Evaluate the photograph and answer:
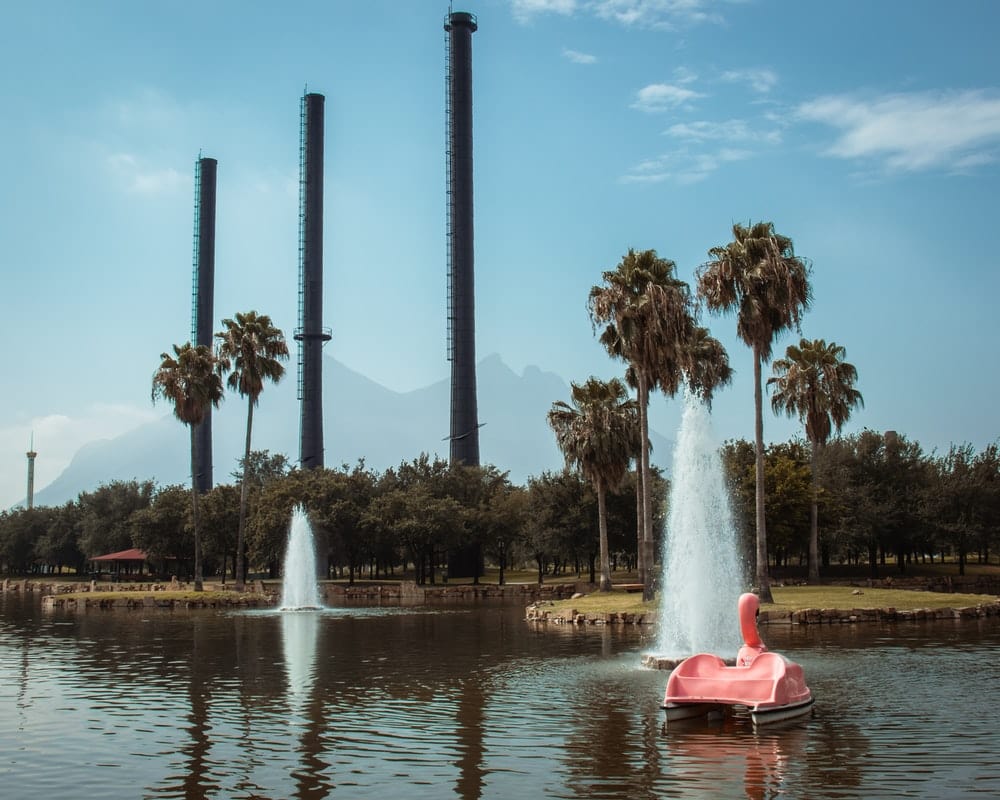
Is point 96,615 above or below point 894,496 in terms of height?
below

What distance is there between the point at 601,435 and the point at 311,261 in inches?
2639

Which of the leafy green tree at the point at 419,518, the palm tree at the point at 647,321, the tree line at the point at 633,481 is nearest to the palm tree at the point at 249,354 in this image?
the tree line at the point at 633,481

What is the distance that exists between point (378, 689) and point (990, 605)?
2840 cm

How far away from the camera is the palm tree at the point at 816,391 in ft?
191

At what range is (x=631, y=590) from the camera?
60875mm

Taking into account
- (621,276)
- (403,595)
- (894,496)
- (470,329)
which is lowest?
(403,595)

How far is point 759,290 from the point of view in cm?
4350

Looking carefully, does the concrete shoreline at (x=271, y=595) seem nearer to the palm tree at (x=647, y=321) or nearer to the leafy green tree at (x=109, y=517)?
the palm tree at (x=647, y=321)

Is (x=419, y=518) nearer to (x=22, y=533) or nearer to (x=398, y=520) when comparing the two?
(x=398, y=520)

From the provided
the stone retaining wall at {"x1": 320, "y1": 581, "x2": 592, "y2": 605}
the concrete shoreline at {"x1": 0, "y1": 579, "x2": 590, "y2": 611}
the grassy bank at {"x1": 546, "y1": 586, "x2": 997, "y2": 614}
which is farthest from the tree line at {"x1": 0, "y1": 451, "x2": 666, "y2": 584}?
the grassy bank at {"x1": 546, "y1": 586, "x2": 997, "y2": 614}

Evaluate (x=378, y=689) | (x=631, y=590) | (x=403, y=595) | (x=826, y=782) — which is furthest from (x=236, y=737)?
(x=403, y=595)

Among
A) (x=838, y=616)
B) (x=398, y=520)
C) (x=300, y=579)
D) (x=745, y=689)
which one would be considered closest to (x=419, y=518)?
(x=398, y=520)

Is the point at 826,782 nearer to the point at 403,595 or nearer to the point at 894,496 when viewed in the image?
the point at 403,595

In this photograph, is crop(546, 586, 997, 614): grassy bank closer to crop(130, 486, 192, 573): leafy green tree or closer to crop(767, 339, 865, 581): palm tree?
crop(767, 339, 865, 581): palm tree
